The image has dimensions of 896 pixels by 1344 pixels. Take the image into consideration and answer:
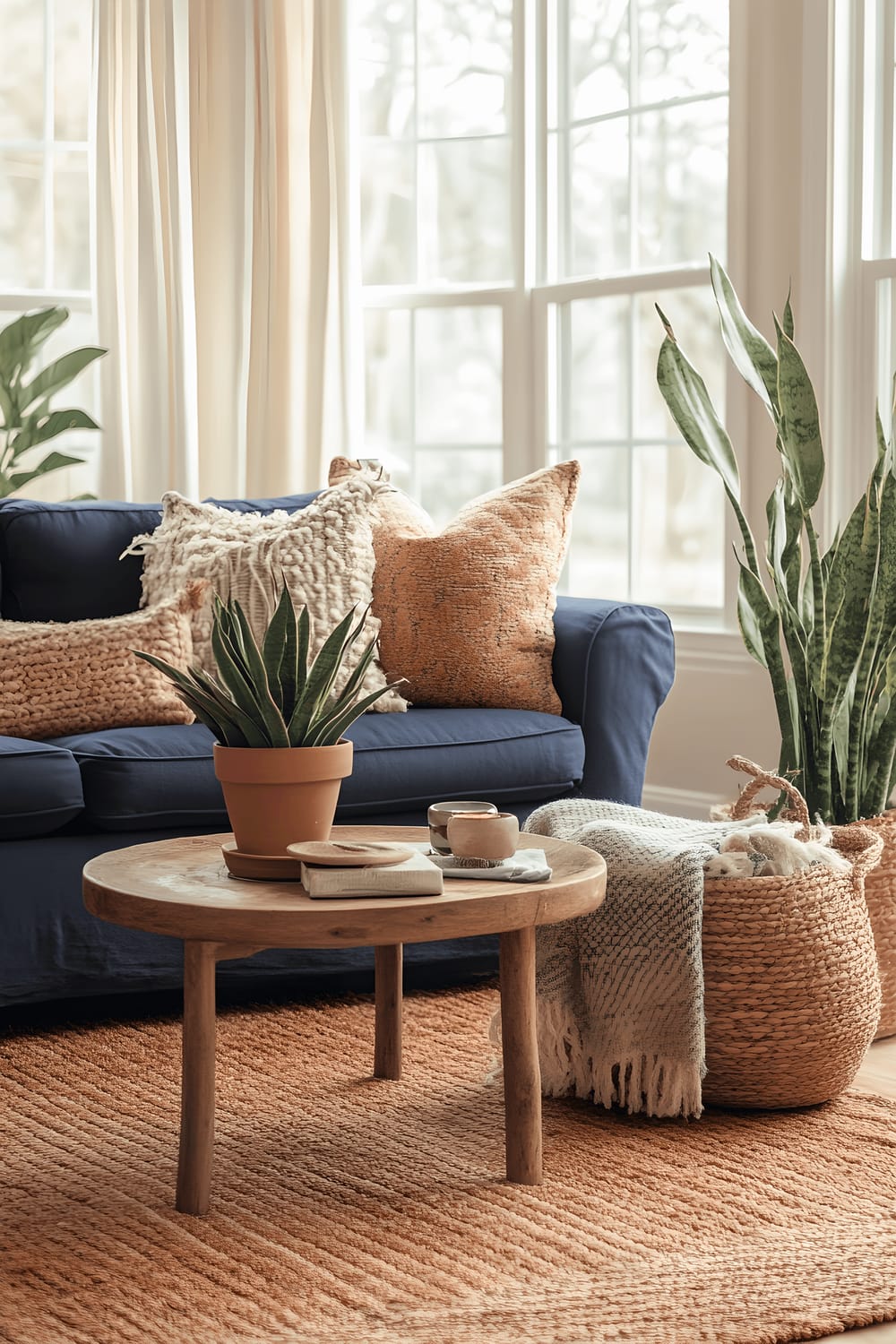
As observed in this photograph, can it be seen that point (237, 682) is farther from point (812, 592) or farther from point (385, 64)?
point (385, 64)

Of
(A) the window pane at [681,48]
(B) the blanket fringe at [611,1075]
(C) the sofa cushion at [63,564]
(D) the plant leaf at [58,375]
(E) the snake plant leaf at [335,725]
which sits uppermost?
(A) the window pane at [681,48]

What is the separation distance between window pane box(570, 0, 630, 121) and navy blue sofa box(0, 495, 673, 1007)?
69.9 inches

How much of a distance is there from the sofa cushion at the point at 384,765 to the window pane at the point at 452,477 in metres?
1.89

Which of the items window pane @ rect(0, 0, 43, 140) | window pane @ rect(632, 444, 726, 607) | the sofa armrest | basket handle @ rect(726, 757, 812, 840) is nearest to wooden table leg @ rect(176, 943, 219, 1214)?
basket handle @ rect(726, 757, 812, 840)

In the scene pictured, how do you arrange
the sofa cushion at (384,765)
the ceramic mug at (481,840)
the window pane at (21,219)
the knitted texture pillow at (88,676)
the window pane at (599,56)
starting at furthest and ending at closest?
the window pane at (21,219) → the window pane at (599,56) → the knitted texture pillow at (88,676) → the sofa cushion at (384,765) → the ceramic mug at (481,840)

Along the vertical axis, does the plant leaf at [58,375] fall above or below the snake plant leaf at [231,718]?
above

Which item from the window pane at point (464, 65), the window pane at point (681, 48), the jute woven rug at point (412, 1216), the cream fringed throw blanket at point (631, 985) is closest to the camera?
the jute woven rug at point (412, 1216)

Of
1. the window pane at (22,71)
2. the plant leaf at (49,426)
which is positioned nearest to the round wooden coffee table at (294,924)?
the plant leaf at (49,426)

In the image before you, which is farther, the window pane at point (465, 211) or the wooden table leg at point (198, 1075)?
the window pane at point (465, 211)

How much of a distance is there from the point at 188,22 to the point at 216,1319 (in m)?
4.35

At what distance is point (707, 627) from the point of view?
14.8 ft

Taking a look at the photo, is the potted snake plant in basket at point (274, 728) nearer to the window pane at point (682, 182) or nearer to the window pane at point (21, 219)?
the window pane at point (682, 182)

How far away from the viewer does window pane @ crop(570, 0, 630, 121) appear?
464 cm

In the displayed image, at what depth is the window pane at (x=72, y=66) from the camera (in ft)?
16.8
